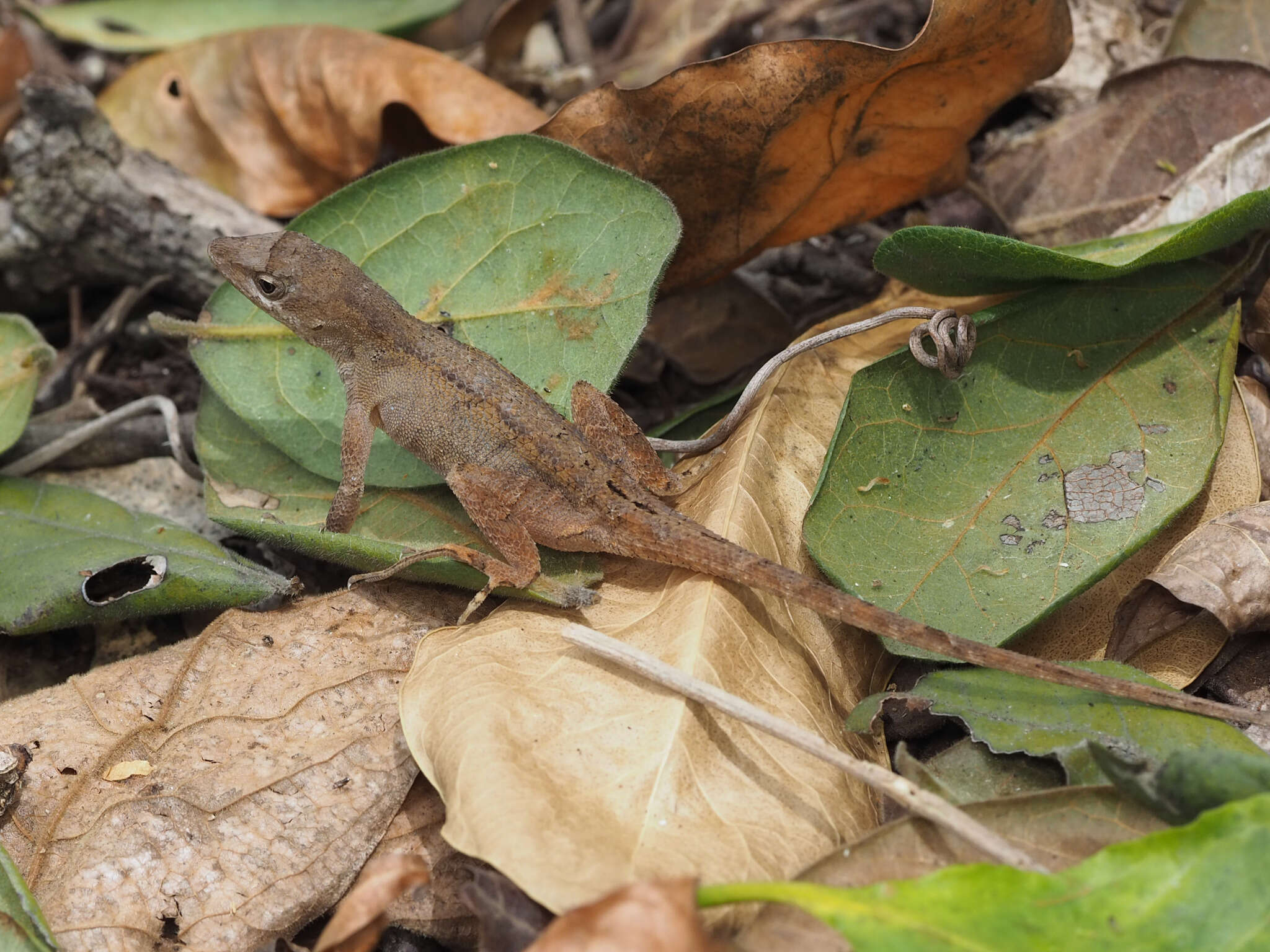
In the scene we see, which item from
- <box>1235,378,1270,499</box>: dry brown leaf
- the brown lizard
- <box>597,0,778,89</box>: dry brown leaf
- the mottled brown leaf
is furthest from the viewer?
<box>597,0,778,89</box>: dry brown leaf

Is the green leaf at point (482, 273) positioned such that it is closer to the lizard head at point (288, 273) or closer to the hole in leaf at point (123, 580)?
A: the lizard head at point (288, 273)

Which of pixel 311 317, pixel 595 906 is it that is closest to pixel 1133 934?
pixel 595 906

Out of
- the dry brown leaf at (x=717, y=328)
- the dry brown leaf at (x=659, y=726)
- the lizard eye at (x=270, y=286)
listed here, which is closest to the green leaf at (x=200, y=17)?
the lizard eye at (x=270, y=286)

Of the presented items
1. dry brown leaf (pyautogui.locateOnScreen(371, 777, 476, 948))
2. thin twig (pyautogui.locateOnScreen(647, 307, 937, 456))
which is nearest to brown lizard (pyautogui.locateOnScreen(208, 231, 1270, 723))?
thin twig (pyautogui.locateOnScreen(647, 307, 937, 456))

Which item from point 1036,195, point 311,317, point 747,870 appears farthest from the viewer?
point 1036,195

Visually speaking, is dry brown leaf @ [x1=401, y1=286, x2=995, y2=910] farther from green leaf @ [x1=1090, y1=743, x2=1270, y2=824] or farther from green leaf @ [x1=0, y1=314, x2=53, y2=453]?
green leaf @ [x1=0, y1=314, x2=53, y2=453]

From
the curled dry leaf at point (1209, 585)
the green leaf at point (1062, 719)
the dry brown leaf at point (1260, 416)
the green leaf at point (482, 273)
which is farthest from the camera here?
the green leaf at point (482, 273)

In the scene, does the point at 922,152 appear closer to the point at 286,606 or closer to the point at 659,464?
the point at 659,464
